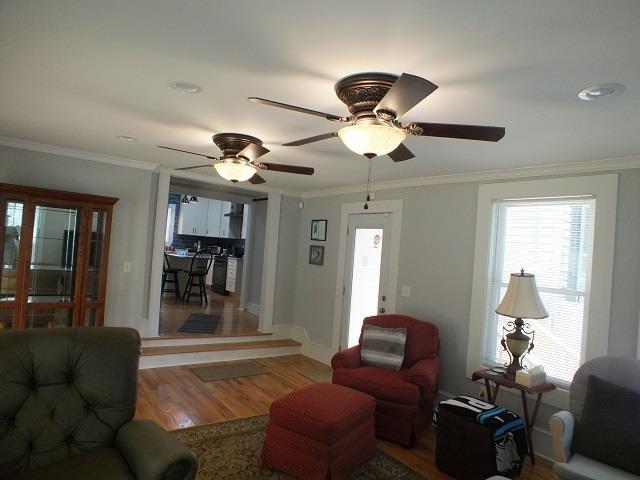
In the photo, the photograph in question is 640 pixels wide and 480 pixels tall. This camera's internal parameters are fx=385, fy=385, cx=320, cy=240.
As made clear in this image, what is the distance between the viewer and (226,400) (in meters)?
3.73

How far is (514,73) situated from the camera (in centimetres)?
169

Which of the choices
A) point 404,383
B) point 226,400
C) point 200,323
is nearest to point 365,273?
point 404,383

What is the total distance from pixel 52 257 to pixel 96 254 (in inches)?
14.8

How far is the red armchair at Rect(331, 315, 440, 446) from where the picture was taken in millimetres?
→ 3078

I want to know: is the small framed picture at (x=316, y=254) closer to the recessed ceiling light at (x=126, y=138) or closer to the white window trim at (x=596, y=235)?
the white window trim at (x=596, y=235)

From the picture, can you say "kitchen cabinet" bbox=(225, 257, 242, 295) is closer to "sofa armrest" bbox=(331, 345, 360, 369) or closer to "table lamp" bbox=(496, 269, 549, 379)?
"sofa armrest" bbox=(331, 345, 360, 369)

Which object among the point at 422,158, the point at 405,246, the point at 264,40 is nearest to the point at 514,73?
the point at 264,40

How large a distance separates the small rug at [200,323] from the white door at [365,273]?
2013mm

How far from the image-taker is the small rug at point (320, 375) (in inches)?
180

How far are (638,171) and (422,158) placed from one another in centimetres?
152

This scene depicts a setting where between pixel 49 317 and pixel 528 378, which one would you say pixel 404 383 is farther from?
pixel 49 317

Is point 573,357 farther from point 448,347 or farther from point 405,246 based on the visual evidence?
point 405,246

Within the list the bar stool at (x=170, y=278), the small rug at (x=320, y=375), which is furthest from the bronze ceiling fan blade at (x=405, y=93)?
the bar stool at (x=170, y=278)

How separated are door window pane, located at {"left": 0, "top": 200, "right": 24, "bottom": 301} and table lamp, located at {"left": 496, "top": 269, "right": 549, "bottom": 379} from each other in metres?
4.29
